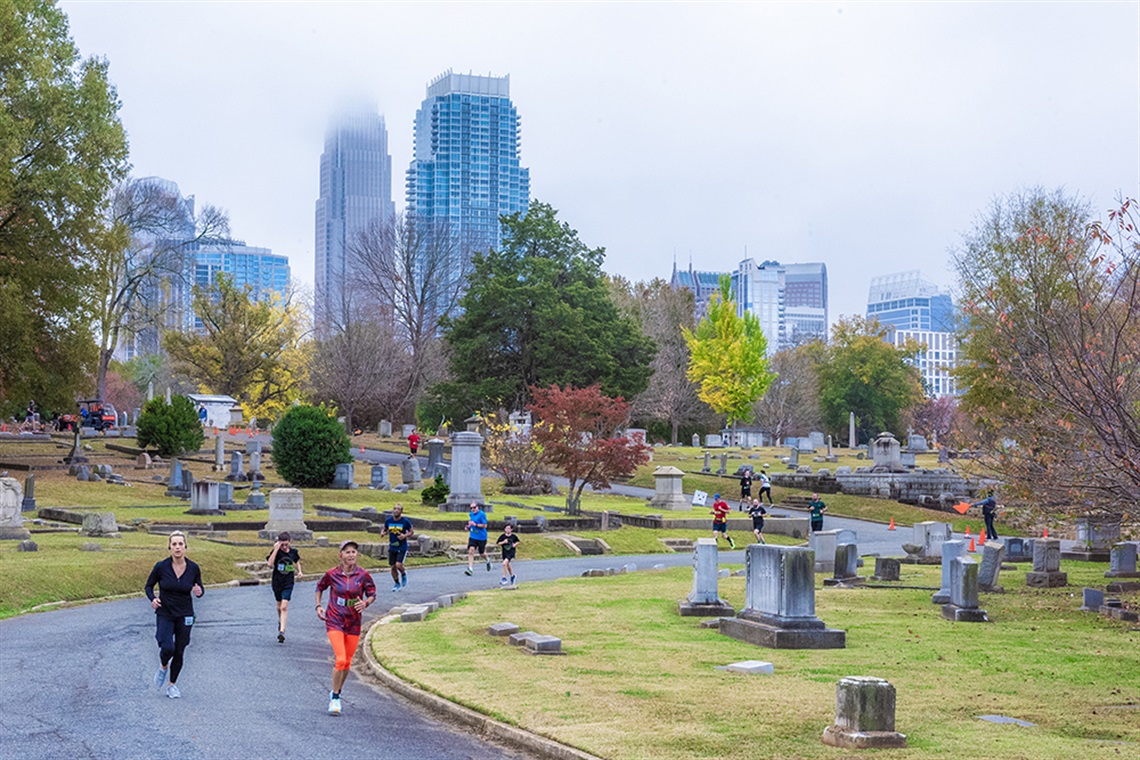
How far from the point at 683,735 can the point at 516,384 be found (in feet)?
165

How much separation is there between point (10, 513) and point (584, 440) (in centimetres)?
2153

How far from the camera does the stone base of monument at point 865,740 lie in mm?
9938

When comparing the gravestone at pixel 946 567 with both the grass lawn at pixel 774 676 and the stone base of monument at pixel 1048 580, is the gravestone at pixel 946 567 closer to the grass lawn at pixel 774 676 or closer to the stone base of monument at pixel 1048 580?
the grass lawn at pixel 774 676

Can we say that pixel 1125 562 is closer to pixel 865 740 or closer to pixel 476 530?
pixel 476 530

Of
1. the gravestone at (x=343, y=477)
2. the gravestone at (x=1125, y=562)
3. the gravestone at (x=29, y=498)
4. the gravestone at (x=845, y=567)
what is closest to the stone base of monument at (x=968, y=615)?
the gravestone at (x=845, y=567)

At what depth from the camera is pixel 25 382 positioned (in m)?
42.2

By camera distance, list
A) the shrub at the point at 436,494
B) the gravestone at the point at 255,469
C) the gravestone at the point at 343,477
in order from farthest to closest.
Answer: the gravestone at the point at 255,469
the gravestone at the point at 343,477
the shrub at the point at 436,494

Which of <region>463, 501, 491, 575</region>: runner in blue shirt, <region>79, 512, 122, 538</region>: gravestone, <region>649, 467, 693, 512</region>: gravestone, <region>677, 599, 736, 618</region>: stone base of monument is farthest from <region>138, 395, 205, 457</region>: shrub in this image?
<region>677, 599, 736, 618</region>: stone base of monument

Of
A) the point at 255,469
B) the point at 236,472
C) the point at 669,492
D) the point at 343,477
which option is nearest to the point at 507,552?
the point at 669,492

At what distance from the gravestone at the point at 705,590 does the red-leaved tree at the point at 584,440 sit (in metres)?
19.9

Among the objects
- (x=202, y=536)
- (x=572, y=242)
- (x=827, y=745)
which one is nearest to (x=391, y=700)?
(x=827, y=745)

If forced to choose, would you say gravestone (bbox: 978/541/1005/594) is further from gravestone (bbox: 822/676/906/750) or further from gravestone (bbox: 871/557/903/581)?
gravestone (bbox: 822/676/906/750)

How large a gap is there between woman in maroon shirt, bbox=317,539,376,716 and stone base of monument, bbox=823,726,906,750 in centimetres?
477

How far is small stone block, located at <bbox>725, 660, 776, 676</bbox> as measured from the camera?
534 inches
